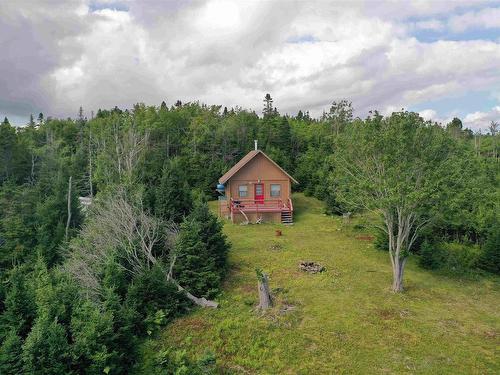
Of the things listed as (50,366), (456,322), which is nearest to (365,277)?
(456,322)

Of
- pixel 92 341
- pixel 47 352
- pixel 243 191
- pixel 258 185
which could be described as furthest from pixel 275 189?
pixel 47 352

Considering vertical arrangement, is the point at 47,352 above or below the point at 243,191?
below

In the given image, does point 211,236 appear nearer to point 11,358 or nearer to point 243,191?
point 11,358

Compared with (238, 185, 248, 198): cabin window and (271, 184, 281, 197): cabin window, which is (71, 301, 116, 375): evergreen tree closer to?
(238, 185, 248, 198): cabin window

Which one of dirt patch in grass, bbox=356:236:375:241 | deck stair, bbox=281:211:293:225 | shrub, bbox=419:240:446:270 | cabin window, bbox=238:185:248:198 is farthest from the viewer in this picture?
cabin window, bbox=238:185:248:198

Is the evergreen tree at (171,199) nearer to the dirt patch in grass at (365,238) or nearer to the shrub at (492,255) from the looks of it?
the dirt patch in grass at (365,238)

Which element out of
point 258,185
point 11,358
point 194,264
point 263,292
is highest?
point 258,185

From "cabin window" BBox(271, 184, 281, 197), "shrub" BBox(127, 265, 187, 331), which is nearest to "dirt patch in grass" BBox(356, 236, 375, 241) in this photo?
"cabin window" BBox(271, 184, 281, 197)
